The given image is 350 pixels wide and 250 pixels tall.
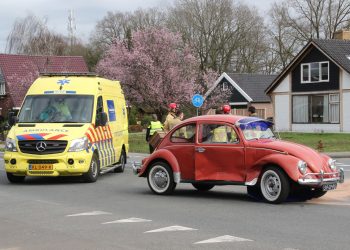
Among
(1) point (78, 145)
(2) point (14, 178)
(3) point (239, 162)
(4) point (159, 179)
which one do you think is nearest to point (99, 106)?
(1) point (78, 145)

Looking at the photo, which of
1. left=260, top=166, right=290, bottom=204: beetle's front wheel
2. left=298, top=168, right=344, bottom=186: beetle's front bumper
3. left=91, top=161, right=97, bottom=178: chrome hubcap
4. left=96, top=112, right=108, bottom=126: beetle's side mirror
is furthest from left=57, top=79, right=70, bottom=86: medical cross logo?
left=298, top=168, right=344, bottom=186: beetle's front bumper

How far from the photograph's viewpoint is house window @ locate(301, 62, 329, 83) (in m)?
45.9

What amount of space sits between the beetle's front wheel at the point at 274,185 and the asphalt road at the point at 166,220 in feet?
0.54

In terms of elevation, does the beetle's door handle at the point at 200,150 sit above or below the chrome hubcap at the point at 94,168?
above

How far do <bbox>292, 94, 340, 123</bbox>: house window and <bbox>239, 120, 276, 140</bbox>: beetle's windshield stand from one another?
1338 inches

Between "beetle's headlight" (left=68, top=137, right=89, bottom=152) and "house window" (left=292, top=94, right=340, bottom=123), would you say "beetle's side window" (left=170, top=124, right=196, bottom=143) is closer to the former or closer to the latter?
"beetle's headlight" (left=68, top=137, right=89, bottom=152)

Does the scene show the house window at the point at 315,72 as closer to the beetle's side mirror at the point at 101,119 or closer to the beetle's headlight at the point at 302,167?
the beetle's side mirror at the point at 101,119

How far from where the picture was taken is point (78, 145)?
14883mm

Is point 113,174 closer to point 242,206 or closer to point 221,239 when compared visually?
point 242,206

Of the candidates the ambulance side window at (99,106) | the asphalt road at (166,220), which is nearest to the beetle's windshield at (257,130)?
the asphalt road at (166,220)

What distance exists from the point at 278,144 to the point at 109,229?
12.4ft

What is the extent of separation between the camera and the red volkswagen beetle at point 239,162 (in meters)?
10.9

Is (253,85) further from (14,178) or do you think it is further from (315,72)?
(14,178)

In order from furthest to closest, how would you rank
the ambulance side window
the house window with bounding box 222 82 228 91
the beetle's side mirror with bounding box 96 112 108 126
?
the house window with bounding box 222 82 228 91, the ambulance side window, the beetle's side mirror with bounding box 96 112 108 126
